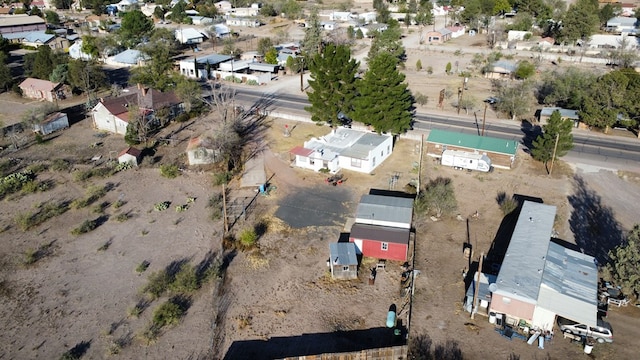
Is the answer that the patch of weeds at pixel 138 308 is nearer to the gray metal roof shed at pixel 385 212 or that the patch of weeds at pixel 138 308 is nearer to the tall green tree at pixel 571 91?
the gray metal roof shed at pixel 385 212

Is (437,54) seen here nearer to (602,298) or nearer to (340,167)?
(340,167)

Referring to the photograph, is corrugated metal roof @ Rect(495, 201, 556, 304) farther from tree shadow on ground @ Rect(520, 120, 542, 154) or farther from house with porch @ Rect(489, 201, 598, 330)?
tree shadow on ground @ Rect(520, 120, 542, 154)

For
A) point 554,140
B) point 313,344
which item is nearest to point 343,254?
point 313,344

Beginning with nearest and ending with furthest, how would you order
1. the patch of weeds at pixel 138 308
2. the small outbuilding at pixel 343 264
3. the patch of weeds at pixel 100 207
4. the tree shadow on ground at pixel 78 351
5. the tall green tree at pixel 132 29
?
the tree shadow on ground at pixel 78 351
the patch of weeds at pixel 138 308
the small outbuilding at pixel 343 264
the patch of weeds at pixel 100 207
the tall green tree at pixel 132 29

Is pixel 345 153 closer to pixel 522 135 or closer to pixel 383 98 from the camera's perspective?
pixel 383 98

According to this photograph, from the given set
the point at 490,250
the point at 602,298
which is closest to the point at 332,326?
the point at 490,250

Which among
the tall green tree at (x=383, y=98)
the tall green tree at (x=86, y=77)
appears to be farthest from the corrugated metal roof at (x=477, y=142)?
the tall green tree at (x=86, y=77)
